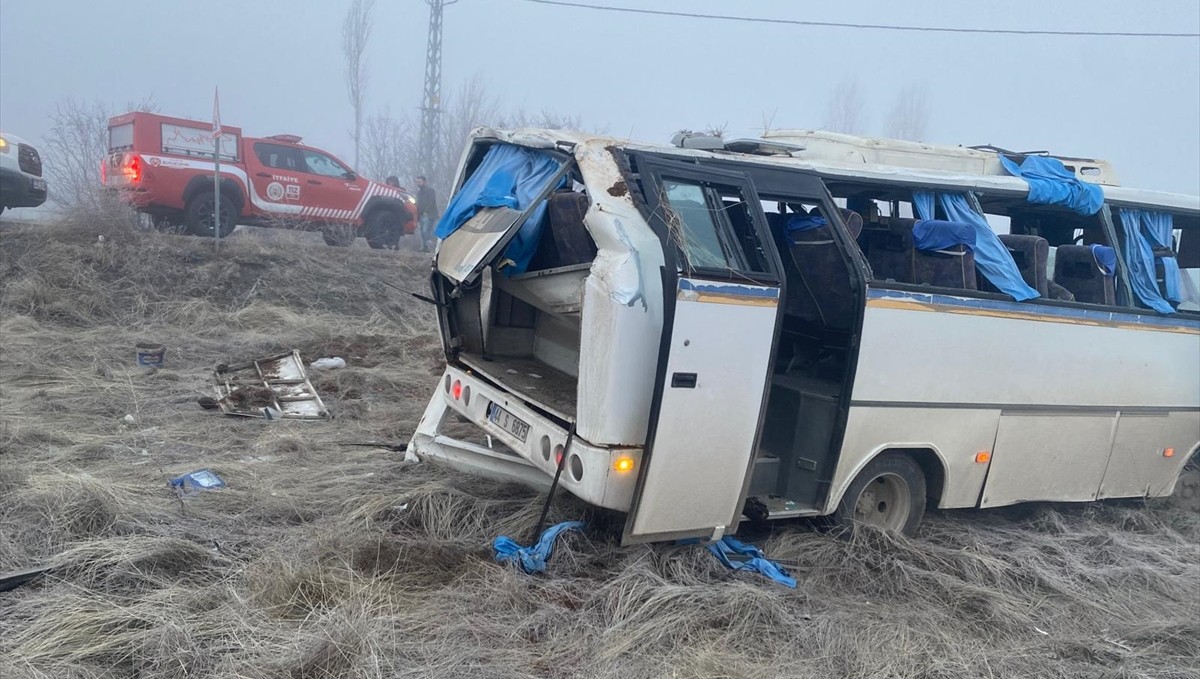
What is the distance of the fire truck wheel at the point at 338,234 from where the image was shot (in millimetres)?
16953

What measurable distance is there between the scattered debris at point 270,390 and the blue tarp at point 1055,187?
5.74 m

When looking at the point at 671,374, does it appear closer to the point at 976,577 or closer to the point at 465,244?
the point at 465,244

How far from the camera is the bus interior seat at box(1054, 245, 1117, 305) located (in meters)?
6.32

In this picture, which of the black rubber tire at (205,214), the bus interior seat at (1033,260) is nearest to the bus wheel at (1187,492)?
the bus interior seat at (1033,260)

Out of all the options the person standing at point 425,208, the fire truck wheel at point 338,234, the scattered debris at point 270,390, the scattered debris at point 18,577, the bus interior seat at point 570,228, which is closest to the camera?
the scattered debris at point 18,577

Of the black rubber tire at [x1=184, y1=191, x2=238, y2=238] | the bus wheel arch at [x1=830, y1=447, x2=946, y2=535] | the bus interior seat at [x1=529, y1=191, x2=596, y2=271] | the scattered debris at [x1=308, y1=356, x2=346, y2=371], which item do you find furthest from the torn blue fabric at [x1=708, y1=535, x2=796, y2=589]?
the black rubber tire at [x1=184, y1=191, x2=238, y2=238]

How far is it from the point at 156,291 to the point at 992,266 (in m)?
10.5

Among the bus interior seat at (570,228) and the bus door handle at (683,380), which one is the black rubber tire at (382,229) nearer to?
the bus interior seat at (570,228)

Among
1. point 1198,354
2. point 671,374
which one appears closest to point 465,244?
point 671,374

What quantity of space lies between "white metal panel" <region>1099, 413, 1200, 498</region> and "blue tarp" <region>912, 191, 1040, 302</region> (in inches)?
64.6

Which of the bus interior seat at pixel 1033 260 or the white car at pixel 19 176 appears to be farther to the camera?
the white car at pixel 19 176

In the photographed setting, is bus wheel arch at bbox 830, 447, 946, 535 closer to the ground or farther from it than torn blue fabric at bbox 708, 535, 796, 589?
farther from it

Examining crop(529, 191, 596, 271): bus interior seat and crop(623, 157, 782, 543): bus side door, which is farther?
crop(529, 191, 596, 271): bus interior seat

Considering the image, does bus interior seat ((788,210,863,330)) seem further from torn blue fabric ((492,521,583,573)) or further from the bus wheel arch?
torn blue fabric ((492,521,583,573))
